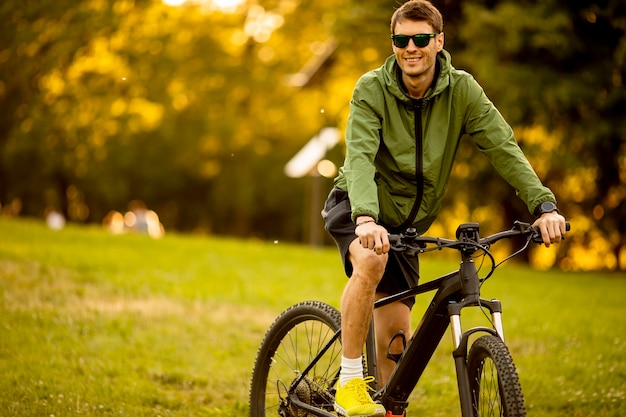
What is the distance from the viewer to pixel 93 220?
1400 inches

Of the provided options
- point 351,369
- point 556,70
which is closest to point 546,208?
point 351,369

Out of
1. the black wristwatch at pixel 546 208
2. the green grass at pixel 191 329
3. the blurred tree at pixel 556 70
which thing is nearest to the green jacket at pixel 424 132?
the black wristwatch at pixel 546 208

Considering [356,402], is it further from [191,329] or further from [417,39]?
[191,329]

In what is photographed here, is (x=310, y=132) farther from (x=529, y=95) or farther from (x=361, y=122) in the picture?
(x=361, y=122)

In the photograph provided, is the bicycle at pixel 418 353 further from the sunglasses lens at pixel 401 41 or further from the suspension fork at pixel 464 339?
the sunglasses lens at pixel 401 41

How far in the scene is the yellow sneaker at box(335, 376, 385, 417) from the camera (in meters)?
3.89

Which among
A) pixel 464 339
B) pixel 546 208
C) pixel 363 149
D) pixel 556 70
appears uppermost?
pixel 556 70

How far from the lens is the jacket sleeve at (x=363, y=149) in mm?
3678

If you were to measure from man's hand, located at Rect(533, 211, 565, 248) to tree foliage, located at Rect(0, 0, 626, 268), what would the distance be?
10456 mm

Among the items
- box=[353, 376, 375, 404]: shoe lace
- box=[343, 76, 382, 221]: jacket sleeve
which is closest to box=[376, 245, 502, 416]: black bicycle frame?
box=[353, 376, 375, 404]: shoe lace

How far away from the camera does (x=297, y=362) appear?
4797 mm

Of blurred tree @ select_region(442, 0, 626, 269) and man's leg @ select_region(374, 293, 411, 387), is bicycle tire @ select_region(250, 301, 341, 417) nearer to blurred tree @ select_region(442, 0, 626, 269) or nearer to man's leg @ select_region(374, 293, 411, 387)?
man's leg @ select_region(374, 293, 411, 387)

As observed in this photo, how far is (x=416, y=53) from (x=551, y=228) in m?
0.92

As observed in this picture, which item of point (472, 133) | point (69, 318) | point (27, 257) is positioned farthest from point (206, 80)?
point (472, 133)
